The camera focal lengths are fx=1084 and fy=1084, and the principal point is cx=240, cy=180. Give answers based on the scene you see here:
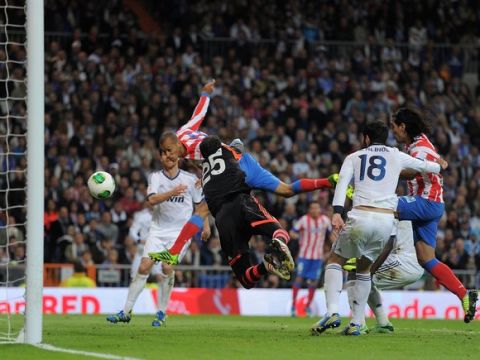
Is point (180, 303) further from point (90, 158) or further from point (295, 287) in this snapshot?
point (90, 158)

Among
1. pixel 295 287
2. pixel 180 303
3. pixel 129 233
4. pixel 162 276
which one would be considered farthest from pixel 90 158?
pixel 162 276

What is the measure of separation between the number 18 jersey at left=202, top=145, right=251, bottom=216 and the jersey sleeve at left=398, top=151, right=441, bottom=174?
1856 millimetres

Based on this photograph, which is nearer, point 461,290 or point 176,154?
point 461,290

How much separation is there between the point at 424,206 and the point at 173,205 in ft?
13.9

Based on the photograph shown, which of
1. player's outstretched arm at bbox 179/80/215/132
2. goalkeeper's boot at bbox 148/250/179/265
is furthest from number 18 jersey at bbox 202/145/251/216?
player's outstretched arm at bbox 179/80/215/132

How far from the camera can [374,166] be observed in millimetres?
11500

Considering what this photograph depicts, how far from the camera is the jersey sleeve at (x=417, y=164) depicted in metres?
11.6

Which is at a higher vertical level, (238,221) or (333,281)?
(238,221)

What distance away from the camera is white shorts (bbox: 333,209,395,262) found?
1143cm

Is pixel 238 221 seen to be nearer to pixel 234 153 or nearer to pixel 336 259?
pixel 234 153

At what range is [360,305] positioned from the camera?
11758 mm

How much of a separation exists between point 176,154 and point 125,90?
12.6 m

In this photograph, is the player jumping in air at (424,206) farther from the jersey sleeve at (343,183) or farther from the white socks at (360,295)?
the jersey sleeve at (343,183)

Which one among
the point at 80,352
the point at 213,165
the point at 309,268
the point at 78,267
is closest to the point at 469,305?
the point at 213,165
